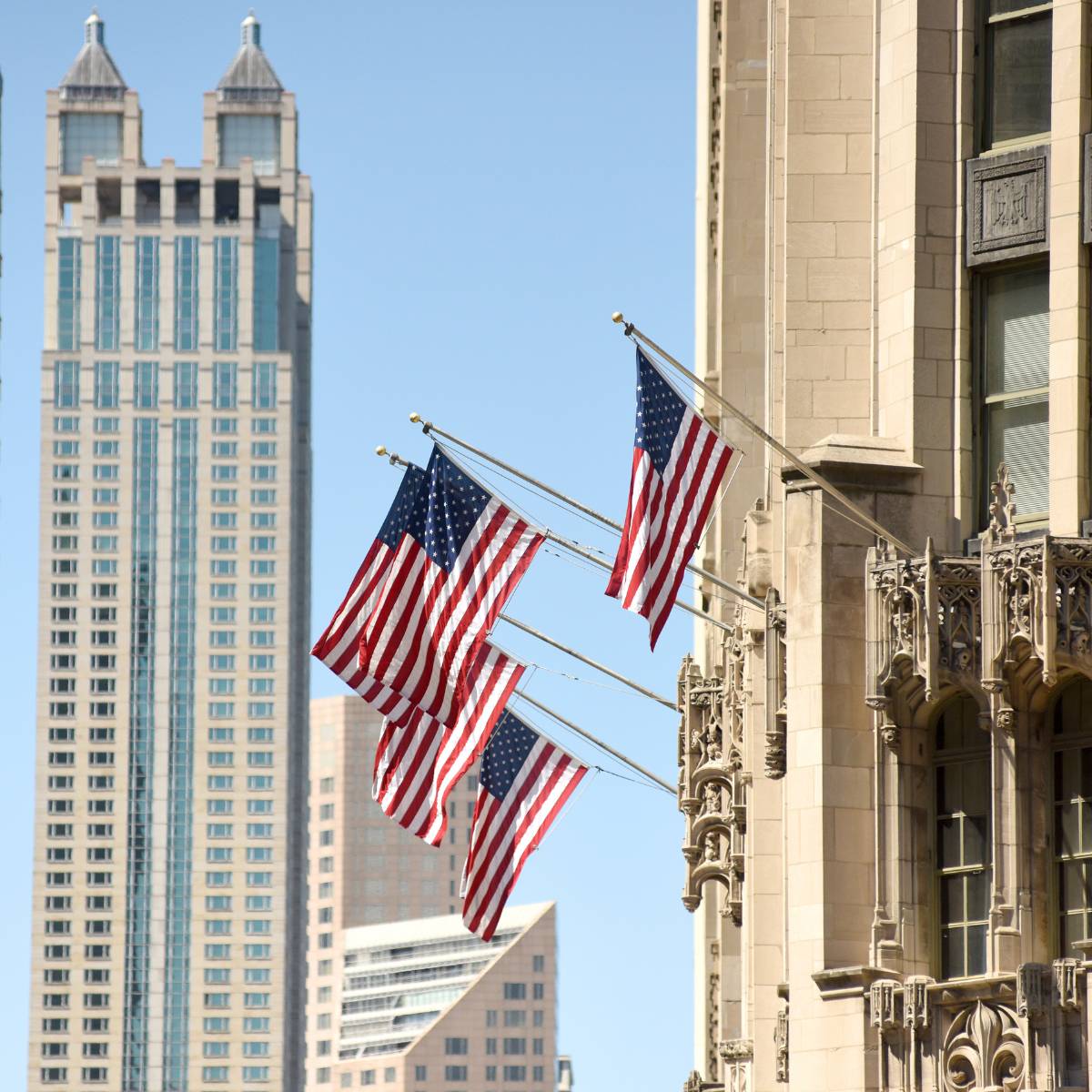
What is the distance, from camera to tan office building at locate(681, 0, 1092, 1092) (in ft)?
95.5

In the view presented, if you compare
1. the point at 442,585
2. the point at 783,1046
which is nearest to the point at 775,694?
the point at 783,1046

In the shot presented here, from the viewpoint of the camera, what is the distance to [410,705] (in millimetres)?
37438

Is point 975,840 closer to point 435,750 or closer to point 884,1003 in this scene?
point 884,1003

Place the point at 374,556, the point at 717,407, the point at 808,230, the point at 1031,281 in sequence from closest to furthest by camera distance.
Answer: the point at 1031,281 < the point at 808,230 < the point at 374,556 < the point at 717,407

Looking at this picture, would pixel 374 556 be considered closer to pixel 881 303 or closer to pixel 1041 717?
pixel 881 303

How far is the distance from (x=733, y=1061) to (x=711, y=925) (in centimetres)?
703

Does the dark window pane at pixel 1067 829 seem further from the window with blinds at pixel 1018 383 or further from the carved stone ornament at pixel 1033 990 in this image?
the window with blinds at pixel 1018 383

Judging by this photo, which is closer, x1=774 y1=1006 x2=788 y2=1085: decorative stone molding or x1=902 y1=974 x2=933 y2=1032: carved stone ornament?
x1=902 y1=974 x2=933 y2=1032: carved stone ornament

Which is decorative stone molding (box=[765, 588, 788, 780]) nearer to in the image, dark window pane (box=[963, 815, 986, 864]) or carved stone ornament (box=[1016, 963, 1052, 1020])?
dark window pane (box=[963, 815, 986, 864])

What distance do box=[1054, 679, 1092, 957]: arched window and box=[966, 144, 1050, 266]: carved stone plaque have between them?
4.96 metres

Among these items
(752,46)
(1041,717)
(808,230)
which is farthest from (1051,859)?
(752,46)

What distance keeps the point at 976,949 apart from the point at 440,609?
9.74 meters

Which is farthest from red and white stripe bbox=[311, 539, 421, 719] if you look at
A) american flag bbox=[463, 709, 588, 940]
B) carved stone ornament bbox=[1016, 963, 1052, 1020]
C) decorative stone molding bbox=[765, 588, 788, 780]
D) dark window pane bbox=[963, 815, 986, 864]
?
carved stone ornament bbox=[1016, 963, 1052, 1020]

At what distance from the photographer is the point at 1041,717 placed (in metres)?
29.5
